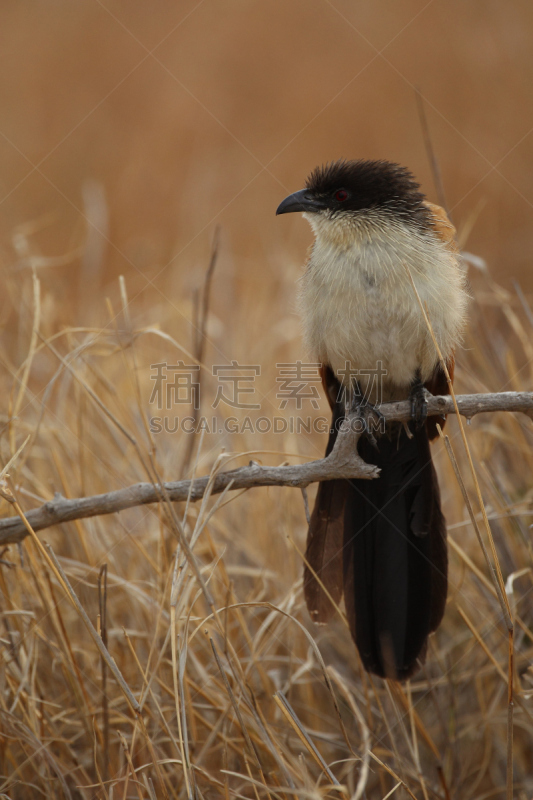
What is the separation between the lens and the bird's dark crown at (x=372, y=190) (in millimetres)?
2305

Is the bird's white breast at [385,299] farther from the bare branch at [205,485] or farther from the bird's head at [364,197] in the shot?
the bare branch at [205,485]

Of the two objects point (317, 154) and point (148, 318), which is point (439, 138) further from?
point (148, 318)

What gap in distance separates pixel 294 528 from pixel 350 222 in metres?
1.52

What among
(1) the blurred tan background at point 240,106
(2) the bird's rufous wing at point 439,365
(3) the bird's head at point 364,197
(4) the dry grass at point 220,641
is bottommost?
(4) the dry grass at point 220,641

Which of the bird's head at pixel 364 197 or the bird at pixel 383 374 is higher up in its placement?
the bird's head at pixel 364 197

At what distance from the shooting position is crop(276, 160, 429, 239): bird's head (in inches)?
90.0

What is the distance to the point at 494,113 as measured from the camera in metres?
8.50

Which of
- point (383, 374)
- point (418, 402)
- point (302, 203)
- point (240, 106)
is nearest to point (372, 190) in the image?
point (302, 203)

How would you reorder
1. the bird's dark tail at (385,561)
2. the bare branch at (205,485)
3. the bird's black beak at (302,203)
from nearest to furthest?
1. the bare branch at (205,485)
2. the bird's dark tail at (385,561)
3. the bird's black beak at (302,203)

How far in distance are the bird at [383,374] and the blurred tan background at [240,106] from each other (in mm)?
5538

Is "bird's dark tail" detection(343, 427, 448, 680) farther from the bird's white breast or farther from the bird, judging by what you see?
the bird's white breast

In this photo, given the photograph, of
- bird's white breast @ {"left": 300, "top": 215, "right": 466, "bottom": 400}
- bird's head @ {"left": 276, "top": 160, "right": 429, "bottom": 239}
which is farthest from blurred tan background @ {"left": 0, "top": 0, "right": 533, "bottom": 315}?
bird's white breast @ {"left": 300, "top": 215, "right": 466, "bottom": 400}

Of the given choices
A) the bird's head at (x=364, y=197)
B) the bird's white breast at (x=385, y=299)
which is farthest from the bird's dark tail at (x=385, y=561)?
the bird's head at (x=364, y=197)

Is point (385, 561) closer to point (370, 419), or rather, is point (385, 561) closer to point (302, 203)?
point (370, 419)
